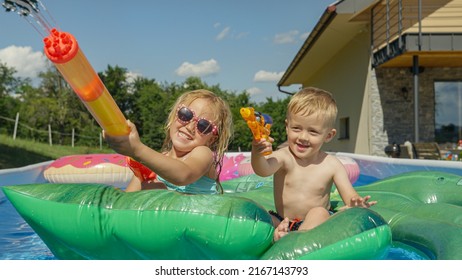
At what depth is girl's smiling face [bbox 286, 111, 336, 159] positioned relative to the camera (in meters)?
2.41

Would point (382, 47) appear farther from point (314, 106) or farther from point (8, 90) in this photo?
point (8, 90)

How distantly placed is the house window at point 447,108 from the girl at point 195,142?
10.7m

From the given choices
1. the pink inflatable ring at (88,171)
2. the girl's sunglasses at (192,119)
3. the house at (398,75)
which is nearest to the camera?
the girl's sunglasses at (192,119)

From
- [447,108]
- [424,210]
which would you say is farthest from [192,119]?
[447,108]

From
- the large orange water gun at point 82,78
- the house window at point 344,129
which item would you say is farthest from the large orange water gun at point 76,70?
the house window at point 344,129

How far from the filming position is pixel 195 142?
220cm

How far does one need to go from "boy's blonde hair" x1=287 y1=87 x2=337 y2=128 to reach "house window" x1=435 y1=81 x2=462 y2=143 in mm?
10389

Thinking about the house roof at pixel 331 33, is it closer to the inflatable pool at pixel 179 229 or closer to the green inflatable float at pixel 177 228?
the inflatable pool at pixel 179 229

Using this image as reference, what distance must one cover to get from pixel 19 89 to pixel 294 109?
122ft

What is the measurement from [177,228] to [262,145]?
1.71 feet

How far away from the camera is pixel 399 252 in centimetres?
266

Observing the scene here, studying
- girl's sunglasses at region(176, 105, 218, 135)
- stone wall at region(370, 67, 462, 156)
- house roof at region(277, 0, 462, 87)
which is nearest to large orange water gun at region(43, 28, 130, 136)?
girl's sunglasses at region(176, 105, 218, 135)

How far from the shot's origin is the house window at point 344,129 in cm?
1470

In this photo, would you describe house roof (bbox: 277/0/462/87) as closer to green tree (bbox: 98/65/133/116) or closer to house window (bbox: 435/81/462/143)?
house window (bbox: 435/81/462/143)
